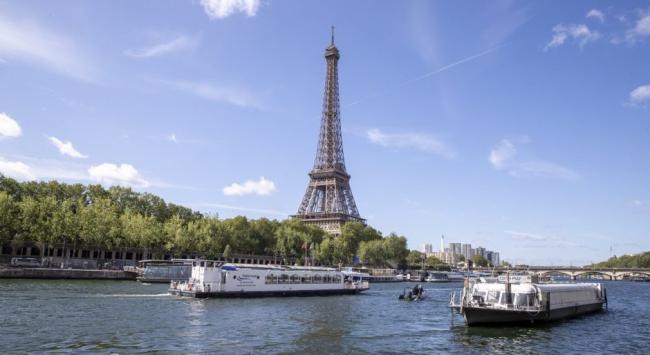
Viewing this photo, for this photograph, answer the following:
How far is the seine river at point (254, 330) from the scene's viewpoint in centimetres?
3136

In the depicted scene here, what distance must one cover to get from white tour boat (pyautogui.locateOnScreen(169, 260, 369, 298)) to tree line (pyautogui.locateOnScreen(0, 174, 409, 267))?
71.2ft

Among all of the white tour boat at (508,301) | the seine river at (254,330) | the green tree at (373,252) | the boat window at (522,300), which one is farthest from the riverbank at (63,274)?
the green tree at (373,252)

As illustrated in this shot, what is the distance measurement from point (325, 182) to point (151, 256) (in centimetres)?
7145

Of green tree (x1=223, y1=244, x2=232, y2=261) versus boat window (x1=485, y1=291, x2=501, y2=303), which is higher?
green tree (x1=223, y1=244, x2=232, y2=261)

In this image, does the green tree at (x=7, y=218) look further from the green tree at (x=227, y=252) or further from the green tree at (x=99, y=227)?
the green tree at (x=227, y=252)

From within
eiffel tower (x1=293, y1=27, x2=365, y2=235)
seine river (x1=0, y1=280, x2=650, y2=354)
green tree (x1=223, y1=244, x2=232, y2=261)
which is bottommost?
seine river (x1=0, y1=280, x2=650, y2=354)

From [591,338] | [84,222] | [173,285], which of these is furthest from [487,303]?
[84,222]

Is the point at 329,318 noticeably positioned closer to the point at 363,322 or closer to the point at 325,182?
the point at 363,322

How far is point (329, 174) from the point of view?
185625 mm

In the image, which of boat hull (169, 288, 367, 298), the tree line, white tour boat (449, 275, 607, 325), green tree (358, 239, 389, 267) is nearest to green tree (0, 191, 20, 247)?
the tree line

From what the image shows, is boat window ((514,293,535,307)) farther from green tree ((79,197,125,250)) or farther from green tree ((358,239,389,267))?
green tree ((358,239,389,267))

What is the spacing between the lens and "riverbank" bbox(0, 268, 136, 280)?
75.1 m

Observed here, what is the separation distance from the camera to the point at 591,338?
42.4 metres

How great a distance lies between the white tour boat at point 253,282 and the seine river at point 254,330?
3.82 meters
